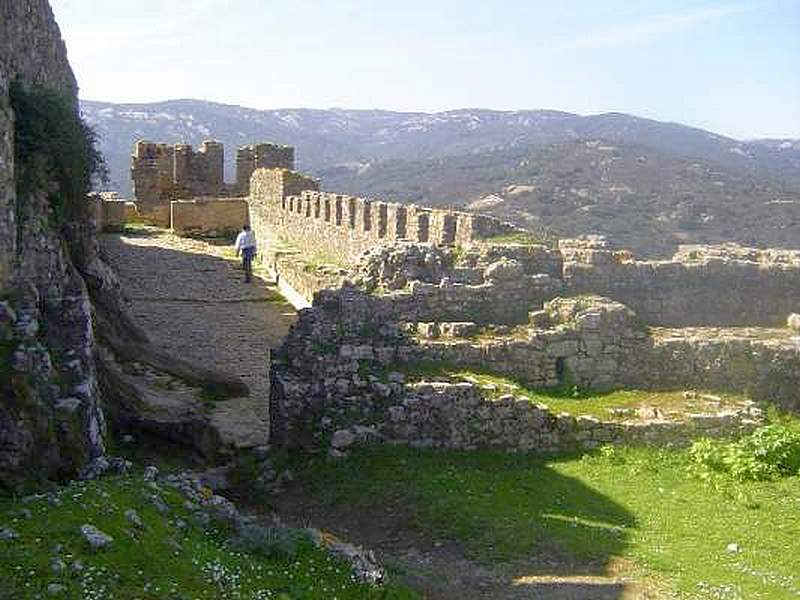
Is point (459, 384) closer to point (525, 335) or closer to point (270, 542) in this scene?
point (525, 335)

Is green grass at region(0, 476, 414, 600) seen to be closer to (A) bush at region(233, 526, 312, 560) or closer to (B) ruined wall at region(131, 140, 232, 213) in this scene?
(A) bush at region(233, 526, 312, 560)

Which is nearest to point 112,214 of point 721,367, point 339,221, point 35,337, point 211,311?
point 211,311

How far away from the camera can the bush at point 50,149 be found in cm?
1195

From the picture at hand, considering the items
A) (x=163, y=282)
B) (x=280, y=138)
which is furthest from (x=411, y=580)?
(x=280, y=138)

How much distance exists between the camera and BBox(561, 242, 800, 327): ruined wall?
49.3 ft

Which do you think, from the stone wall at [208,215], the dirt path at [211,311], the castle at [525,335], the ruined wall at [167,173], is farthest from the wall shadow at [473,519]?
the ruined wall at [167,173]

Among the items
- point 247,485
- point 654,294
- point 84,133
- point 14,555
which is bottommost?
point 247,485

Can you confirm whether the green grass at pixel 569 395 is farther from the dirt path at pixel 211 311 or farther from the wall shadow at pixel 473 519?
the dirt path at pixel 211 311

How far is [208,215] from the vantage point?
112 ft

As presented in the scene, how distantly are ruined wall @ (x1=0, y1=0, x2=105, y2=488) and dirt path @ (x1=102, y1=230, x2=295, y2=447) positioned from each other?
11.3 ft

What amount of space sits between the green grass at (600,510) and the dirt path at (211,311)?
2.90 m

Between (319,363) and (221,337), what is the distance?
7624mm

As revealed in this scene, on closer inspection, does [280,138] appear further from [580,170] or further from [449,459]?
[449,459]

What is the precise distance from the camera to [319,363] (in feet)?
42.9
